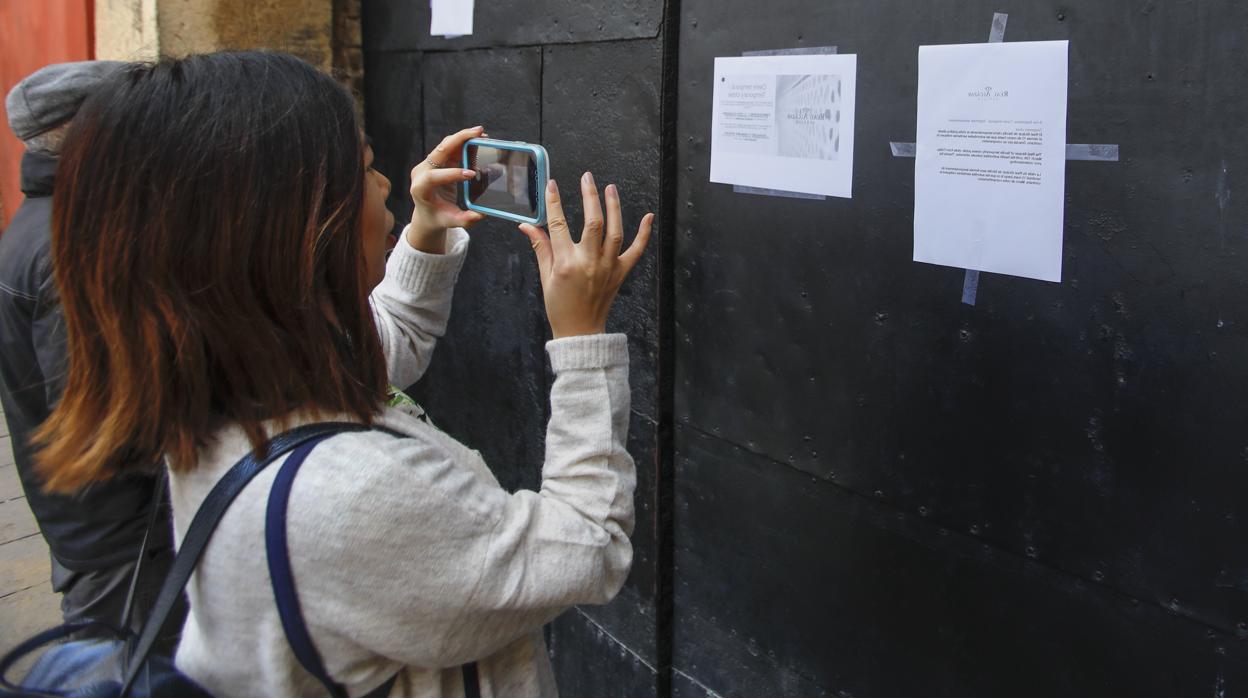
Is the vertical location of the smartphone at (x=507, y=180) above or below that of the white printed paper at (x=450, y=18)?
below

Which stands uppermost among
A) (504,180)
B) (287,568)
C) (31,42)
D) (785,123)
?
(31,42)

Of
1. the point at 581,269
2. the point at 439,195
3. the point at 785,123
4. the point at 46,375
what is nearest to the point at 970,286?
the point at 785,123

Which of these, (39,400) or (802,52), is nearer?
(802,52)

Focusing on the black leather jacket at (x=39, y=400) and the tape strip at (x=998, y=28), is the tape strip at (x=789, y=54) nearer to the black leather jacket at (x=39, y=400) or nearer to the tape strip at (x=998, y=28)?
the tape strip at (x=998, y=28)

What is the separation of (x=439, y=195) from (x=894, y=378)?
1.00m

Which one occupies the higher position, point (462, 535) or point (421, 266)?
point (421, 266)

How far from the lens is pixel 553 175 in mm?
3014

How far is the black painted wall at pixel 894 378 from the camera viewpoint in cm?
165

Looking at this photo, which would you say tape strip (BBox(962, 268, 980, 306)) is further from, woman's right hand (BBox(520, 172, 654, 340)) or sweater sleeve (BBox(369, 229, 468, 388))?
sweater sleeve (BBox(369, 229, 468, 388))

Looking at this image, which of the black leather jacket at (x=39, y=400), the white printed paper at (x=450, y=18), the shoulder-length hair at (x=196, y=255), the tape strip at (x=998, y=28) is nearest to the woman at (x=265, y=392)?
the shoulder-length hair at (x=196, y=255)

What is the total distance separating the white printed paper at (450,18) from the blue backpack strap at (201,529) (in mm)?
2277

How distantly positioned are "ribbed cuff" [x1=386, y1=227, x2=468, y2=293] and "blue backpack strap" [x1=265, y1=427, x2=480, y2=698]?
2.48 ft

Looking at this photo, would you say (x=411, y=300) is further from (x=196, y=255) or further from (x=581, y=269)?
(x=196, y=255)

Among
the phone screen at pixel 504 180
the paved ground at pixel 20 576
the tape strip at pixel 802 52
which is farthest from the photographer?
the paved ground at pixel 20 576
